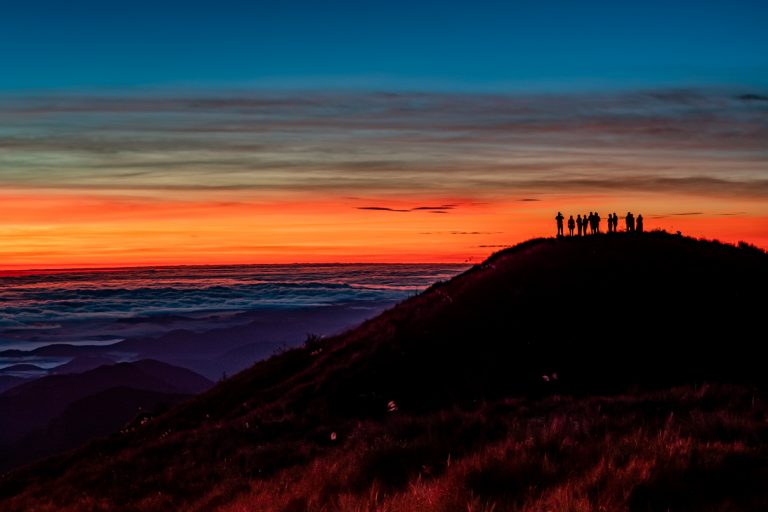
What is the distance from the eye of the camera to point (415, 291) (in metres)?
41.3

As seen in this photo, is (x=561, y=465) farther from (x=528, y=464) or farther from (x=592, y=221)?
(x=592, y=221)

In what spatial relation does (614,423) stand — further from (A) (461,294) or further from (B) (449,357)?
(A) (461,294)

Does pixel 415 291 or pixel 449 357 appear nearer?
pixel 449 357

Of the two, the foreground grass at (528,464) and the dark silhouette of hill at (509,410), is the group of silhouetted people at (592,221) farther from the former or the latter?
the foreground grass at (528,464)

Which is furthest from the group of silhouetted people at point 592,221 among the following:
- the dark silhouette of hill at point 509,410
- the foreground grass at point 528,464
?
the foreground grass at point 528,464

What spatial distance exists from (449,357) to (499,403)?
25.4 ft

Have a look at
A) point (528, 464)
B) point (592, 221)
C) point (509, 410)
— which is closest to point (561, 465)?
point (528, 464)

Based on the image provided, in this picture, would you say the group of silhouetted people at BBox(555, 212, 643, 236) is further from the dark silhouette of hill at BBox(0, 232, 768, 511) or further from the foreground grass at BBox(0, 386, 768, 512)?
the foreground grass at BBox(0, 386, 768, 512)

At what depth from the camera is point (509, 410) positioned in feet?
50.6

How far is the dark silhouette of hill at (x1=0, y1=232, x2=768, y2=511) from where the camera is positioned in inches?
337

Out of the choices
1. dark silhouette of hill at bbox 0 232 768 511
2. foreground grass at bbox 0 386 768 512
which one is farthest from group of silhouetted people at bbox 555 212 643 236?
foreground grass at bbox 0 386 768 512

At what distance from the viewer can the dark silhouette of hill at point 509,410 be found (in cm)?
855

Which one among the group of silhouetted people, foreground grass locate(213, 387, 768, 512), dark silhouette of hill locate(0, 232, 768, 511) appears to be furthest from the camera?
the group of silhouetted people

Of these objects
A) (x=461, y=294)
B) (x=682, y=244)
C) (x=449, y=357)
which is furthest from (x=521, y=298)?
(x=682, y=244)
